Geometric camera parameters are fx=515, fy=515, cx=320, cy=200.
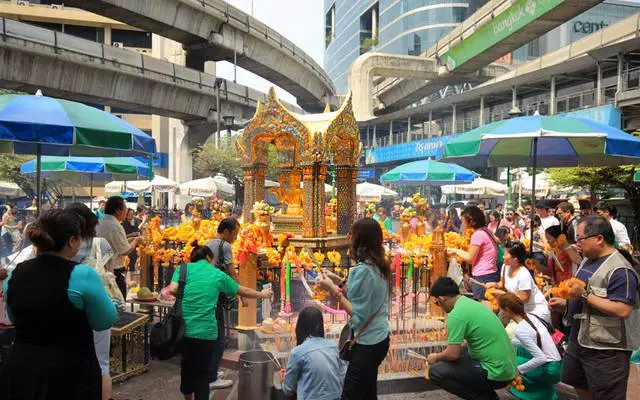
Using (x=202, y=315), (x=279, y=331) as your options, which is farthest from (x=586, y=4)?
(x=202, y=315)

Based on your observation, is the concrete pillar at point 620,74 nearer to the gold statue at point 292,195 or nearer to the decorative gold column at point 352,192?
the decorative gold column at point 352,192

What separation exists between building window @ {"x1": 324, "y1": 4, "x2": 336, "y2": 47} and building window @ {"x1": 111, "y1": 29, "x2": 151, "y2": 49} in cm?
4835

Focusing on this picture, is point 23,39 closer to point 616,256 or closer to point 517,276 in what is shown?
point 517,276

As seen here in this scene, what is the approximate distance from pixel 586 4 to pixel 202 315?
781 inches

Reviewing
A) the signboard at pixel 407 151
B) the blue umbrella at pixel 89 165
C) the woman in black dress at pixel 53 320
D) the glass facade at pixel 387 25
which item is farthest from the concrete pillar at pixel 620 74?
the glass facade at pixel 387 25

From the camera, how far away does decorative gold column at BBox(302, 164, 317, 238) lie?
9672 mm

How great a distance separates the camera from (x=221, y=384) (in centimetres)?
552

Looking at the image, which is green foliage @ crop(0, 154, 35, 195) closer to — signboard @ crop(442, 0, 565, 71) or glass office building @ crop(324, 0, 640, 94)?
signboard @ crop(442, 0, 565, 71)

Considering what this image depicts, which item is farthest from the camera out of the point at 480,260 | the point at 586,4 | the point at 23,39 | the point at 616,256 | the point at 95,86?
the point at 95,86

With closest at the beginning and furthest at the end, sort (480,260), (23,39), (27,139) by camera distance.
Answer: (27,139) → (480,260) → (23,39)

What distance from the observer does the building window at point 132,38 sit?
46.7 meters

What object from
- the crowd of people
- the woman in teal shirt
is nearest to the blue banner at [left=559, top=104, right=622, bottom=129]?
the crowd of people

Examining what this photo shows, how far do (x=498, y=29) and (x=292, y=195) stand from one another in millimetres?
17994

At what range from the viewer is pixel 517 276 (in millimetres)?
5633
